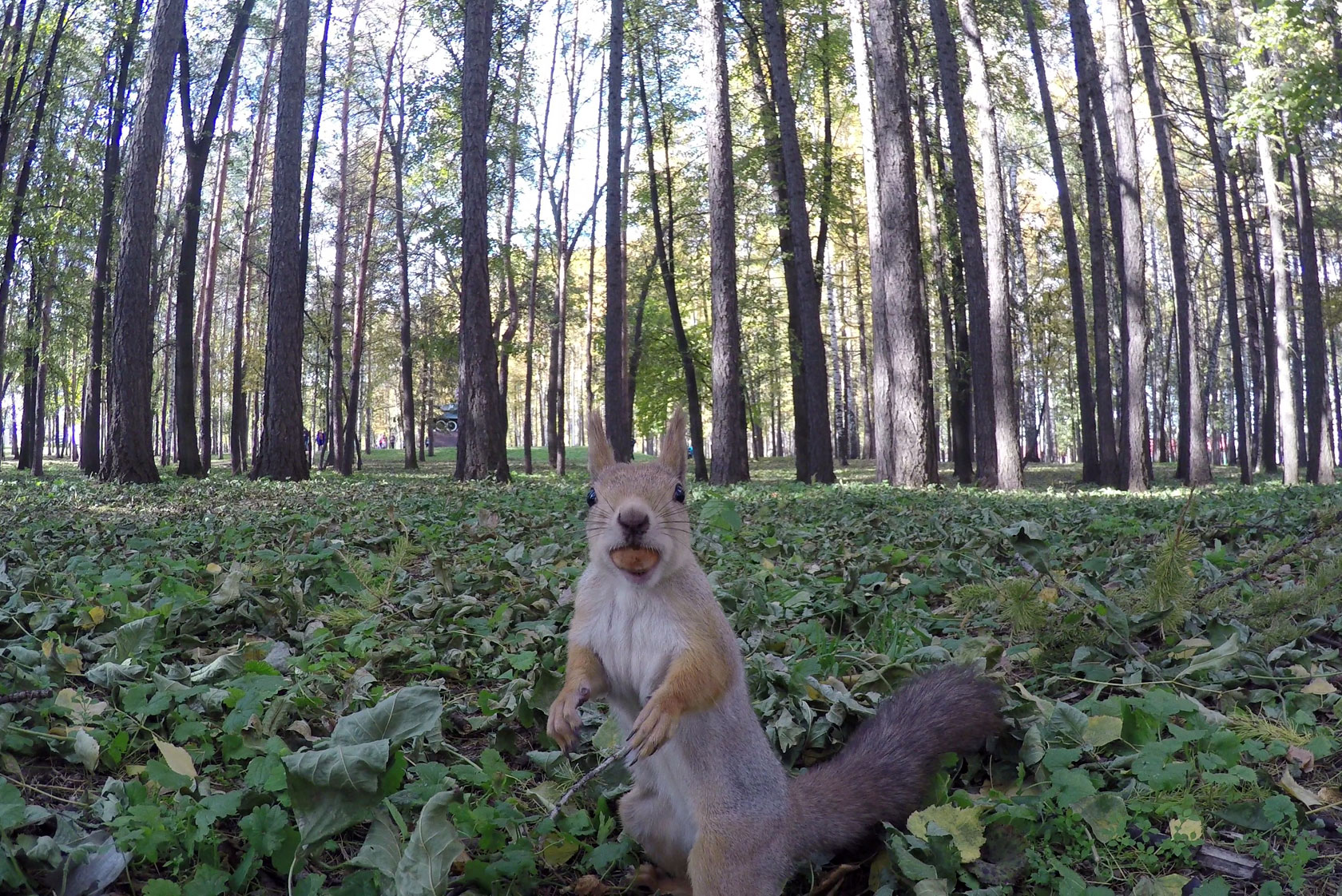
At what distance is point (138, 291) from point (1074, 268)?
66.8ft

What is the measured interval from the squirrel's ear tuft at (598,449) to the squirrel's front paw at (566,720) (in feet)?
2.54

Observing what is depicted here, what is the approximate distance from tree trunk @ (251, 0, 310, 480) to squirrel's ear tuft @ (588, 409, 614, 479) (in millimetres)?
13897

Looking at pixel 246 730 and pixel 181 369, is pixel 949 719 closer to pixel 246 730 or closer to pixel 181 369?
pixel 246 730

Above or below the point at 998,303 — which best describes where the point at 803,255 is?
above

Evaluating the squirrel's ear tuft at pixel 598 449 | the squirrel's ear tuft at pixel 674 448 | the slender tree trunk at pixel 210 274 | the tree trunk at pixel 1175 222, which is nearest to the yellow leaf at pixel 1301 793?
the squirrel's ear tuft at pixel 674 448

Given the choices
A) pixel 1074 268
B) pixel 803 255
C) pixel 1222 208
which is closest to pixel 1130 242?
pixel 1074 268

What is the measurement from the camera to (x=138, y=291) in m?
13.5

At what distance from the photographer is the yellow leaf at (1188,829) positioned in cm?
234

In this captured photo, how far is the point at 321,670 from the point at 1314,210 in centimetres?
3261

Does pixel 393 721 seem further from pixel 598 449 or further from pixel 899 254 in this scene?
pixel 899 254

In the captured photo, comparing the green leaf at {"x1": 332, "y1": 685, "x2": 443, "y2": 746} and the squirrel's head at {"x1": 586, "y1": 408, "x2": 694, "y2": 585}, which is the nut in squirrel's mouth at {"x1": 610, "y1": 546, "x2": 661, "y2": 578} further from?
the green leaf at {"x1": 332, "y1": 685, "x2": 443, "y2": 746}

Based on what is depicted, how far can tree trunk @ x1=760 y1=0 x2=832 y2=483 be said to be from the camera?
1695cm

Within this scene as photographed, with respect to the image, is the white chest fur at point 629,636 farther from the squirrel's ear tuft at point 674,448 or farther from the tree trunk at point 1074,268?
the tree trunk at point 1074,268

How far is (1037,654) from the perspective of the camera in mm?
3770
